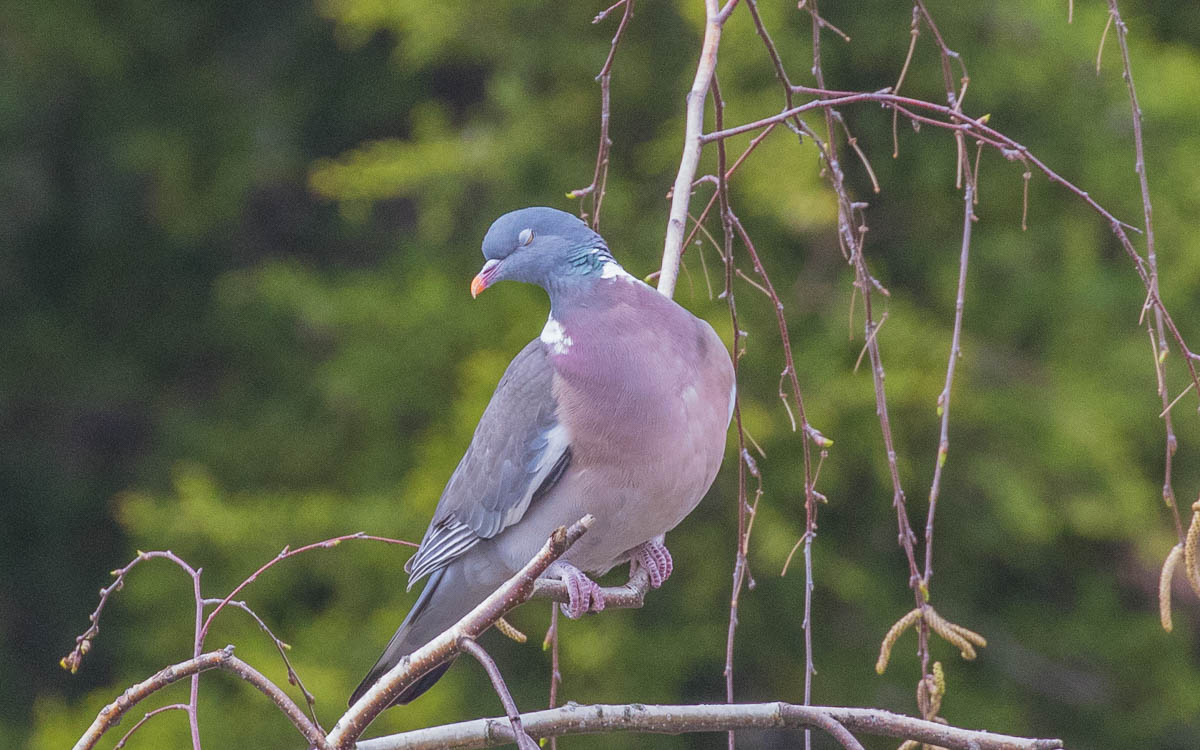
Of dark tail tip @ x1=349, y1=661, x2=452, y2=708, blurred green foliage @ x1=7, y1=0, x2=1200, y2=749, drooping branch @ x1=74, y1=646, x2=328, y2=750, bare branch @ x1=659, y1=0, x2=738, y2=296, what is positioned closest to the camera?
drooping branch @ x1=74, y1=646, x2=328, y2=750

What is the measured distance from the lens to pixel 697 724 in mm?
1468

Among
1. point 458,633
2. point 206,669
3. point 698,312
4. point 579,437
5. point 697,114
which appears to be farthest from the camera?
point 698,312

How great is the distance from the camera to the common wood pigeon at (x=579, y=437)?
1.88 meters

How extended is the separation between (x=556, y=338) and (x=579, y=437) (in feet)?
0.60

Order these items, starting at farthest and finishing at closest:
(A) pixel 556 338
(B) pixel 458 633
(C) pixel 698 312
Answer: (C) pixel 698 312 < (A) pixel 556 338 < (B) pixel 458 633

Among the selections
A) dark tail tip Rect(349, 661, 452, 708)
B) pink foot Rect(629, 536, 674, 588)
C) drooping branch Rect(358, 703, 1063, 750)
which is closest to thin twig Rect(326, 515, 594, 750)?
drooping branch Rect(358, 703, 1063, 750)

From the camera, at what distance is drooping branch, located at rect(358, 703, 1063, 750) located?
142 centimetres

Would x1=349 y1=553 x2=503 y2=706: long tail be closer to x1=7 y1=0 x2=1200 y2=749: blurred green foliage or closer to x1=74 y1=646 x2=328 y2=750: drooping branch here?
x1=74 y1=646 x2=328 y2=750: drooping branch

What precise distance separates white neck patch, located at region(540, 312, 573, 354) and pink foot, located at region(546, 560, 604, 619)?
33 cm

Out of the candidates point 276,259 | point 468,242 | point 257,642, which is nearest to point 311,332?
point 276,259

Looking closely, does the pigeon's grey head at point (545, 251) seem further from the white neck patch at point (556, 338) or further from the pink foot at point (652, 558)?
the pink foot at point (652, 558)

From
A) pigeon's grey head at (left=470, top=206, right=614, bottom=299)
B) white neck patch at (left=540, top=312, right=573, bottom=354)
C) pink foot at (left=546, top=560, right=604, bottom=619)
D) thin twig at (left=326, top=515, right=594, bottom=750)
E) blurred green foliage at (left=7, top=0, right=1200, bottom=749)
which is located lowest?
thin twig at (left=326, top=515, right=594, bottom=750)

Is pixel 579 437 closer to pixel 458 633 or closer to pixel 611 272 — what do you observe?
pixel 611 272

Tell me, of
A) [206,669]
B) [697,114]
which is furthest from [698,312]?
[206,669]
